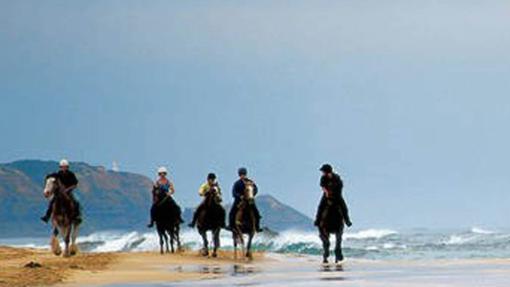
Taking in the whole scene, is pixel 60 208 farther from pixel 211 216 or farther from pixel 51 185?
pixel 211 216

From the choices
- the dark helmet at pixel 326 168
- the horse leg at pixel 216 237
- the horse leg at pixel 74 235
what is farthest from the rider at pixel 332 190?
the horse leg at pixel 74 235

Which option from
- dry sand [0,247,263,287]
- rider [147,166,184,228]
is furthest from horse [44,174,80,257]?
rider [147,166,184,228]

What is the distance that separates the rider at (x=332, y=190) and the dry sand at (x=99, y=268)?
3656 mm

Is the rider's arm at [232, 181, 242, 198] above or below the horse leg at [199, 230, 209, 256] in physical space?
above

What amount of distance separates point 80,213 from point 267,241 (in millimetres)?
56116

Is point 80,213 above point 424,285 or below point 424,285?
above

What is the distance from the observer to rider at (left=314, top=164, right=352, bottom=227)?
152 ft

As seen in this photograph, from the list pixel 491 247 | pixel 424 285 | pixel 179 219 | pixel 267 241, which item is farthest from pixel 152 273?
pixel 267 241

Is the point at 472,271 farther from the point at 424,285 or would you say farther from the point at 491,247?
the point at 491,247

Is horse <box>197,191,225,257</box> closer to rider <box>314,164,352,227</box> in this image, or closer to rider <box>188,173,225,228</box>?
rider <box>188,173,225,228</box>

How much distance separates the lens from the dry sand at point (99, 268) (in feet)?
127

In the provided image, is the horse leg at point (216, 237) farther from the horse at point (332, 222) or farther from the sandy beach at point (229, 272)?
the horse at point (332, 222)

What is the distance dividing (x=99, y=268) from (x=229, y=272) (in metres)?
3.70

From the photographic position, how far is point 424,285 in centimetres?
3434
